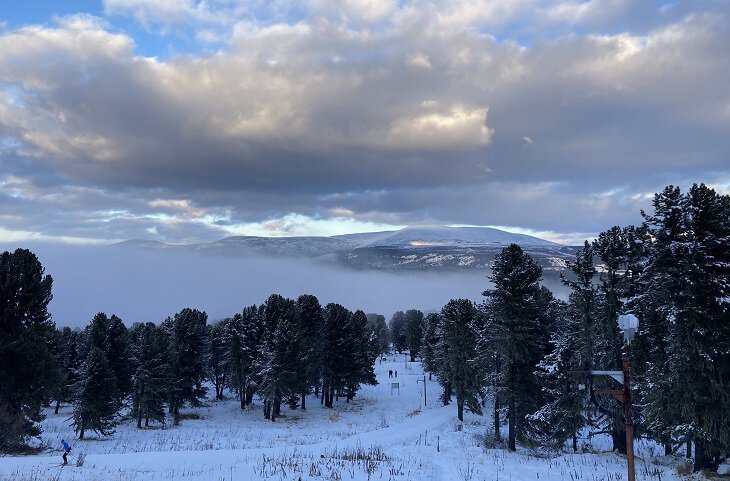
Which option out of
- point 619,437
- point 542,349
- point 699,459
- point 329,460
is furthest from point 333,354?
point 699,459

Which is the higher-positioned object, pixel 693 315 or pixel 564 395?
pixel 693 315

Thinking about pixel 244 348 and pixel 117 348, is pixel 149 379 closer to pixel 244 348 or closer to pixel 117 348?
pixel 117 348

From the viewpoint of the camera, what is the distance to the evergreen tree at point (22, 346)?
2958cm

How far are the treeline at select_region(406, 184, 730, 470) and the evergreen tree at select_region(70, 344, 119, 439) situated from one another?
116 ft

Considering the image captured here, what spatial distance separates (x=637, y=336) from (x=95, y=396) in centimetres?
4509

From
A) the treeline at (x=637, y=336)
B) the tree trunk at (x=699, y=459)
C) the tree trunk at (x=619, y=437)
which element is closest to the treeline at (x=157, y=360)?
the treeline at (x=637, y=336)

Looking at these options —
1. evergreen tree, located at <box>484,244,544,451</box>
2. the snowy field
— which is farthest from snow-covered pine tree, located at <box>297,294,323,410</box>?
evergreen tree, located at <box>484,244,544,451</box>

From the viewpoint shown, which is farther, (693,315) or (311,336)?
(311,336)

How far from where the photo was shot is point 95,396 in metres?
42.5

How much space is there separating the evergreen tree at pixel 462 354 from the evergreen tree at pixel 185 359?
103 ft

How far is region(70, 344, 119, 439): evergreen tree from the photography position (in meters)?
41.8

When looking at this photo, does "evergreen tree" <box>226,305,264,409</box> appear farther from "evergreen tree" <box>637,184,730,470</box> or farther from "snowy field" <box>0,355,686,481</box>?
"evergreen tree" <box>637,184,730,470</box>

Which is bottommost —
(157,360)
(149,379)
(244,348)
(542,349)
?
(149,379)

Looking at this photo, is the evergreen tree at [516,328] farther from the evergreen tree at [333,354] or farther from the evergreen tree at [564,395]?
the evergreen tree at [333,354]
